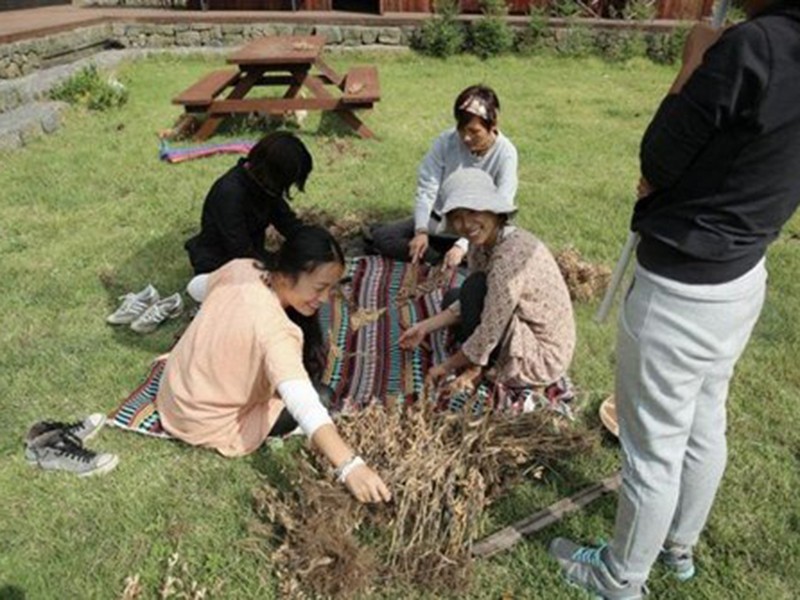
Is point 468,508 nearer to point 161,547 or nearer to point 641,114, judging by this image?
point 161,547

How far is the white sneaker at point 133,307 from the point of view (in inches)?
150

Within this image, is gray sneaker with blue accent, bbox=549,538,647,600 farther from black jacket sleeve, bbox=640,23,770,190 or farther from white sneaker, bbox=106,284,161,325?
white sneaker, bbox=106,284,161,325

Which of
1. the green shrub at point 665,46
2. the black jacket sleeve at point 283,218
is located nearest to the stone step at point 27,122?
the black jacket sleeve at point 283,218

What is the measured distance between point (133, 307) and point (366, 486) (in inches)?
95.2

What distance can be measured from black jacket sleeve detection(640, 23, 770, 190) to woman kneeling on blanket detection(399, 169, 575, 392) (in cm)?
123

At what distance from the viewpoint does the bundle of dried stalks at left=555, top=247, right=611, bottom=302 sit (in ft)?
13.3

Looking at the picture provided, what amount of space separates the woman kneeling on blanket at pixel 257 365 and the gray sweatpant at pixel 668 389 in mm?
751

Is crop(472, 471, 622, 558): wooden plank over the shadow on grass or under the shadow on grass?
over

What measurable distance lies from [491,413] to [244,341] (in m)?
1.06

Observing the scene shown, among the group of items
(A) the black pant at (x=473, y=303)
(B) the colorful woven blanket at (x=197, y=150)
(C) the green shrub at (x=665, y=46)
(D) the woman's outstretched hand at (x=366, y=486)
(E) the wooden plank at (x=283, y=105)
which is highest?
(D) the woman's outstretched hand at (x=366, y=486)

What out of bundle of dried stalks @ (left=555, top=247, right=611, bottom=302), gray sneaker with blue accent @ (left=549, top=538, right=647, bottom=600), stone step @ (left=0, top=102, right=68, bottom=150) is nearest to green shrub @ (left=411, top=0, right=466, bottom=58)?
stone step @ (left=0, top=102, right=68, bottom=150)

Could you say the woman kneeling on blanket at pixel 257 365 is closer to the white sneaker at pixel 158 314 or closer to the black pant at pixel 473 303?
the black pant at pixel 473 303

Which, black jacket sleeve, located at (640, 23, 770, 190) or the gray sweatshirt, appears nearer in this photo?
black jacket sleeve, located at (640, 23, 770, 190)

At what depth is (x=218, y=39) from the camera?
11.1 meters
